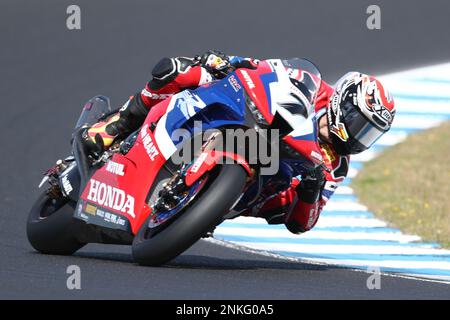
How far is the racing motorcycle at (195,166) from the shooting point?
7.04 m

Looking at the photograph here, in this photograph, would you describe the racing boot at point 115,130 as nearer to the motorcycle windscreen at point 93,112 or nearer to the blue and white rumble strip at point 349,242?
the motorcycle windscreen at point 93,112

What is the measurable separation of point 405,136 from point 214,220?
25.7 ft

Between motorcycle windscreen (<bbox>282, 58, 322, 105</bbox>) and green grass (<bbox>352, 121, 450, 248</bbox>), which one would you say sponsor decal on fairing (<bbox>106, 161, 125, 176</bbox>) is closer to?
motorcycle windscreen (<bbox>282, 58, 322, 105</bbox>)

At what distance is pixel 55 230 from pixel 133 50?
353 inches

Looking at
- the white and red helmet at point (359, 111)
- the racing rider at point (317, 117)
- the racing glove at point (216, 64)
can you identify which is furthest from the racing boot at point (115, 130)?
the white and red helmet at point (359, 111)

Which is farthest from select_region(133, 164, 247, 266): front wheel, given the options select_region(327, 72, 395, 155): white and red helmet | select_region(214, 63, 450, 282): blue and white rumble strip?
select_region(214, 63, 450, 282): blue and white rumble strip

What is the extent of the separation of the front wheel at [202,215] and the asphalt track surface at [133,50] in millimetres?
951

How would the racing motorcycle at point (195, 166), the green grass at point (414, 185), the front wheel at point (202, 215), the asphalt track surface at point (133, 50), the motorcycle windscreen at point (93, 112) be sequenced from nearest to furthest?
1. the front wheel at point (202, 215)
2. the racing motorcycle at point (195, 166)
3. the motorcycle windscreen at point (93, 112)
4. the asphalt track surface at point (133, 50)
5. the green grass at point (414, 185)

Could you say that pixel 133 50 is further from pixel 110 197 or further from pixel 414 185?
pixel 110 197

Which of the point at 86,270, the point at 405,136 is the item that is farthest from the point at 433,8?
A: the point at 86,270

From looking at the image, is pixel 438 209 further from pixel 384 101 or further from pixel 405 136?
pixel 384 101

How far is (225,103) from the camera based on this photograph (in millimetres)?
7391

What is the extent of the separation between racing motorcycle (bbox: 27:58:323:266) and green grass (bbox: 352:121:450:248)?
2.92 m

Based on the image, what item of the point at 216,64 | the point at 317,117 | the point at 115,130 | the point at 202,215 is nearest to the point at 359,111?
the point at 317,117
